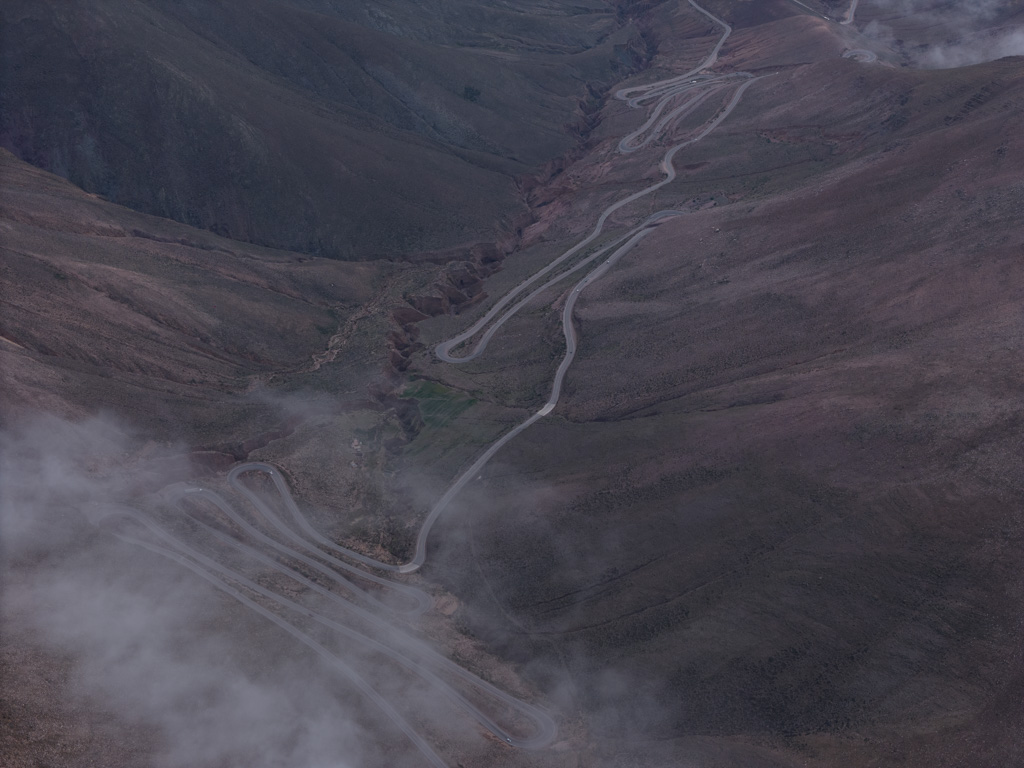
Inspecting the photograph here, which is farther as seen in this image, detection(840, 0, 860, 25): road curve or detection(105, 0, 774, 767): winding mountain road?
detection(840, 0, 860, 25): road curve

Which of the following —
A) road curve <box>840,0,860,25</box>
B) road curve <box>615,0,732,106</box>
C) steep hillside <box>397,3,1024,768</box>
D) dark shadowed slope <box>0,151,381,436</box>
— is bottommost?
steep hillside <box>397,3,1024,768</box>

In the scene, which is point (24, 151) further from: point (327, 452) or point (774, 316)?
point (774, 316)

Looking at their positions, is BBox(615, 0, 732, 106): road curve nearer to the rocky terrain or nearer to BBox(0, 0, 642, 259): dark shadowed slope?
BBox(0, 0, 642, 259): dark shadowed slope

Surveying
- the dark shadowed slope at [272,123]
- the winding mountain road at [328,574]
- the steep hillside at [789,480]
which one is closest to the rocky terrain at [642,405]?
Answer: the steep hillside at [789,480]

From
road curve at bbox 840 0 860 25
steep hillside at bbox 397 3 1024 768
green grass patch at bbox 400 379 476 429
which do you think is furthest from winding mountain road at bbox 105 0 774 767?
road curve at bbox 840 0 860 25

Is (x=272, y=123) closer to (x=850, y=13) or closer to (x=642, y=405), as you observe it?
(x=642, y=405)

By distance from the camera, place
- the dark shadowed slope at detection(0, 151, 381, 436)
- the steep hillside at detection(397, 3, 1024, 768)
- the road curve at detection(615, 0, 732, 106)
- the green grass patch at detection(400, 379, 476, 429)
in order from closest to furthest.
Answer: the steep hillside at detection(397, 3, 1024, 768), the dark shadowed slope at detection(0, 151, 381, 436), the green grass patch at detection(400, 379, 476, 429), the road curve at detection(615, 0, 732, 106)

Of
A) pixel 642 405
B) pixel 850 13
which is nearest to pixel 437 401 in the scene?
pixel 642 405

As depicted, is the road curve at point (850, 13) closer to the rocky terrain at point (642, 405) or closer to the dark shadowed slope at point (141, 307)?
the rocky terrain at point (642, 405)
